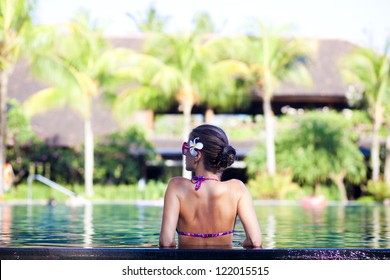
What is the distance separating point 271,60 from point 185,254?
27.8 m

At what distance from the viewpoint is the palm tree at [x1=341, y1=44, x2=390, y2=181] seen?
109 ft

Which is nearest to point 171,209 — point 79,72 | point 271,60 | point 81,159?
point 79,72

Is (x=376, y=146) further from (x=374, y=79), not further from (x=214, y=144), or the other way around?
Result: (x=214, y=144)

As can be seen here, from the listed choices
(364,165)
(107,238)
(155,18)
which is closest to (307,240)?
(107,238)

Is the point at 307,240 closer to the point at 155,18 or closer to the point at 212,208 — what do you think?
the point at 212,208

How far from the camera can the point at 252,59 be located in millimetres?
33781

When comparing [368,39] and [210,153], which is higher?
[368,39]

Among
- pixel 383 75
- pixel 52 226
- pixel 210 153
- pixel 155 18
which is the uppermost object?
pixel 155 18

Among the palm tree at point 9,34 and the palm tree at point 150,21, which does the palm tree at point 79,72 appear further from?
the palm tree at point 150,21

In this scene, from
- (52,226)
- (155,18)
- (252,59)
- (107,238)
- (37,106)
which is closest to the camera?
(107,238)

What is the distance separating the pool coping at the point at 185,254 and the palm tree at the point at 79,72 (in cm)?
2398

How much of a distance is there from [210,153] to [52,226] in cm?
767

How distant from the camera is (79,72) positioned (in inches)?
1228

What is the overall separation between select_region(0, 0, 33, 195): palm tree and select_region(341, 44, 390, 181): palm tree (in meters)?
13.1
